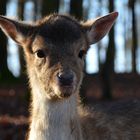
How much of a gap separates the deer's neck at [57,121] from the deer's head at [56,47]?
7.6 inches

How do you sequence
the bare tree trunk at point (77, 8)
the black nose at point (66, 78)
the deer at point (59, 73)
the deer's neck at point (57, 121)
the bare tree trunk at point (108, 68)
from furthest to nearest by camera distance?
the bare tree trunk at point (108, 68)
the bare tree trunk at point (77, 8)
the deer's neck at point (57, 121)
the deer at point (59, 73)
the black nose at point (66, 78)

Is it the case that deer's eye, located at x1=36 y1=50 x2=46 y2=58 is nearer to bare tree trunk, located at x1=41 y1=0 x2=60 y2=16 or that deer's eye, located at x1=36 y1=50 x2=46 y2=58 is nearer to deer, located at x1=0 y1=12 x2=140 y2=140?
deer, located at x1=0 y1=12 x2=140 y2=140

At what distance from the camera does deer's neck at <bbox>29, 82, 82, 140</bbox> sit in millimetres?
8141

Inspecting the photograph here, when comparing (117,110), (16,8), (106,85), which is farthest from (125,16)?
(117,110)

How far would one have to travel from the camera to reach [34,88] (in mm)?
8461

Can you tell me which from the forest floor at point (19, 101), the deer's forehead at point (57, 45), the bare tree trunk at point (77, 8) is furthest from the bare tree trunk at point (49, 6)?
the deer's forehead at point (57, 45)

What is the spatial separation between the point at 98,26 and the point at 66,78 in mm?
1712

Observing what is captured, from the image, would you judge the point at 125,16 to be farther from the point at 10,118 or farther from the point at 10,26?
the point at 10,26

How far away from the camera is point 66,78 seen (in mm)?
7539

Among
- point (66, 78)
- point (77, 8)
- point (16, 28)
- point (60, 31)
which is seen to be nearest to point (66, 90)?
point (66, 78)

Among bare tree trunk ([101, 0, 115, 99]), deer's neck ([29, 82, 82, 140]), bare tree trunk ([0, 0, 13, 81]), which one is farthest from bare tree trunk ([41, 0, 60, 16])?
deer's neck ([29, 82, 82, 140])

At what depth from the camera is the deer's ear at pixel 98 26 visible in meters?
8.89

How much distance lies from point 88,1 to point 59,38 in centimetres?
3672

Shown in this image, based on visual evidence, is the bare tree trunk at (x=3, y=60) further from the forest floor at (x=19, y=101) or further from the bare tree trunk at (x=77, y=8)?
the bare tree trunk at (x=77, y=8)
